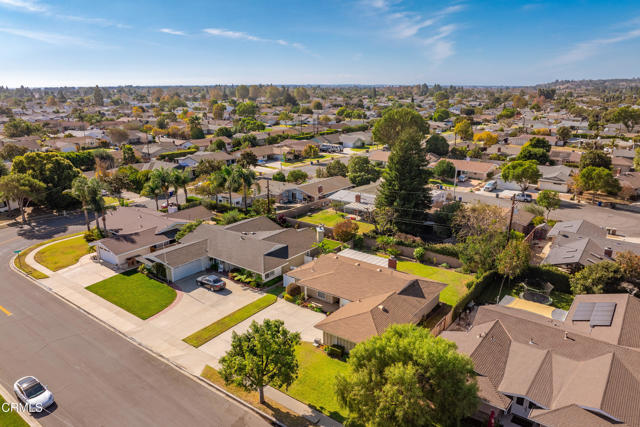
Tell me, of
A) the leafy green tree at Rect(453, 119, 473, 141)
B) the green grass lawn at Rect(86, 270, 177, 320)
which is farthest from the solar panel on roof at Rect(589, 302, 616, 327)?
the leafy green tree at Rect(453, 119, 473, 141)

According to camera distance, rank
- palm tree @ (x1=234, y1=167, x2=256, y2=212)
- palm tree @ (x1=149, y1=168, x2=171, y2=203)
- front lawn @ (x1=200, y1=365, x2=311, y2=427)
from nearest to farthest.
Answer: front lawn @ (x1=200, y1=365, x2=311, y2=427) < palm tree @ (x1=149, y1=168, x2=171, y2=203) < palm tree @ (x1=234, y1=167, x2=256, y2=212)

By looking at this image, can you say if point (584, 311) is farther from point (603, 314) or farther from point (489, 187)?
point (489, 187)

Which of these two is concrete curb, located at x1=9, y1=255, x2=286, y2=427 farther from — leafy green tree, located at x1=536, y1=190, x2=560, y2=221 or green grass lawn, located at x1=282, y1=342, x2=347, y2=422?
leafy green tree, located at x1=536, y1=190, x2=560, y2=221

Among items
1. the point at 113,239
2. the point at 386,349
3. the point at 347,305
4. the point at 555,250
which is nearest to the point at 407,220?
the point at 555,250

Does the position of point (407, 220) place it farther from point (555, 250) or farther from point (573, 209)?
point (573, 209)

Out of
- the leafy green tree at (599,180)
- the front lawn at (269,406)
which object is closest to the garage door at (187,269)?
the front lawn at (269,406)

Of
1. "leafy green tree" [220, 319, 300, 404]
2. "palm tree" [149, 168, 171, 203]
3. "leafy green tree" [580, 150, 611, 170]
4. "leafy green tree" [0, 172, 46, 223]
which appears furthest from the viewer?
"leafy green tree" [580, 150, 611, 170]
